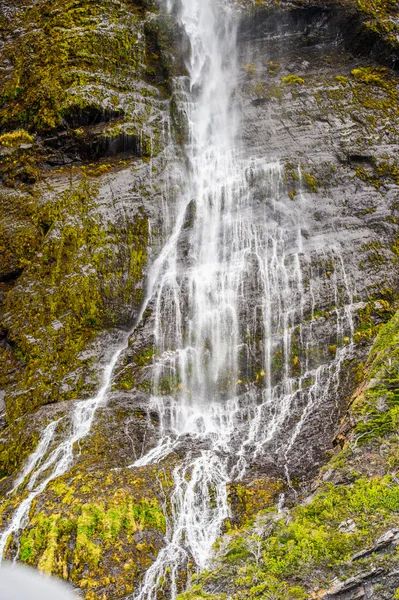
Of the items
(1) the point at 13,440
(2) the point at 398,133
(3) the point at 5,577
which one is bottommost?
(1) the point at 13,440

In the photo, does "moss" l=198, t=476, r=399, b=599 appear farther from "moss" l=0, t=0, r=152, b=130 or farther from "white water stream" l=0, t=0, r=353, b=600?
"moss" l=0, t=0, r=152, b=130

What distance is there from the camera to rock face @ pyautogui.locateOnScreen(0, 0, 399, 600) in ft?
20.8

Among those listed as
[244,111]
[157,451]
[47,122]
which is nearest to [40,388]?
[157,451]

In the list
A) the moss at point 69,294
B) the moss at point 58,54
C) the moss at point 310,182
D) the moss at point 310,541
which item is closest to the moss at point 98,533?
the moss at point 310,541

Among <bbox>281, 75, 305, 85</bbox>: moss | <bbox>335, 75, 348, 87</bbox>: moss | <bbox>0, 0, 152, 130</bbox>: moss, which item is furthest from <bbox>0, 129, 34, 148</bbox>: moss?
<bbox>335, 75, 348, 87</bbox>: moss

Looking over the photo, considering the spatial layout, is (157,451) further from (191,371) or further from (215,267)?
(215,267)

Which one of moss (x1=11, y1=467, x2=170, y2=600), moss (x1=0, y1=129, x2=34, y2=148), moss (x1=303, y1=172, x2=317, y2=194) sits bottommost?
moss (x1=11, y1=467, x2=170, y2=600)

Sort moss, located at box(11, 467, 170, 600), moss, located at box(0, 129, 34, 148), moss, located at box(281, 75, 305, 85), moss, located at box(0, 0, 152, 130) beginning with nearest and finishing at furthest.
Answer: moss, located at box(11, 467, 170, 600) → moss, located at box(0, 129, 34, 148) → moss, located at box(0, 0, 152, 130) → moss, located at box(281, 75, 305, 85)

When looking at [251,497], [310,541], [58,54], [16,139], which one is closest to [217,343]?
[251,497]

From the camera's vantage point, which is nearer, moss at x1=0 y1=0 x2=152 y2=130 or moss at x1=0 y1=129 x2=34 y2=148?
moss at x1=0 y1=129 x2=34 y2=148

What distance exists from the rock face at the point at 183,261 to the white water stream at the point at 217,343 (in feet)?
0.33

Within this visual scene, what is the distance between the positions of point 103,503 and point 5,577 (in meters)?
1.57

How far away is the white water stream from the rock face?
3.9 inches

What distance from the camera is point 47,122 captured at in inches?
597
